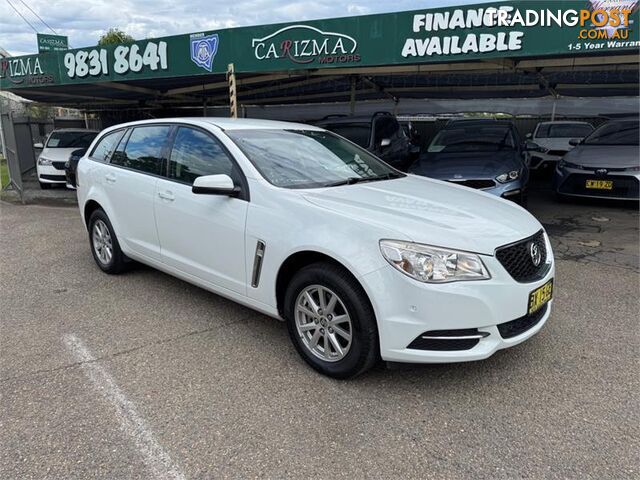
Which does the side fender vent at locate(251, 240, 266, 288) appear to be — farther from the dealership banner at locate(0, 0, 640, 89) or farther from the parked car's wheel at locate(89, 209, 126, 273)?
the dealership banner at locate(0, 0, 640, 89)

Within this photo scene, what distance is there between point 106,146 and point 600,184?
7.54 meters

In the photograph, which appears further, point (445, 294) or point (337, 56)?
point (337, 56)

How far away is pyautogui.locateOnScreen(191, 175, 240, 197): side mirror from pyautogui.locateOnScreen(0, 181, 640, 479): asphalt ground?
1147 millimetres

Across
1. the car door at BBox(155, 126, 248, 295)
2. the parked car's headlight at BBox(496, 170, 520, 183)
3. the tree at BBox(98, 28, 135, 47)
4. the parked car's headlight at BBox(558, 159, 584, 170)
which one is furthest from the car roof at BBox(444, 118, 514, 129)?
the tree at BBox(98, 28, 135, 47)

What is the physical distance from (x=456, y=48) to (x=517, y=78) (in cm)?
683

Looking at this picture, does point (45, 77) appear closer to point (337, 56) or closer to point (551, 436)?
point (337, 56)

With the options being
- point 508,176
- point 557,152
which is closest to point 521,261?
point 508,176

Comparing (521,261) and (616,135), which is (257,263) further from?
(616,135)

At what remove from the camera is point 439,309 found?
2.71 metres

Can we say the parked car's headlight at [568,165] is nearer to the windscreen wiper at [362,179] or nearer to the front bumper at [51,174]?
the windscreen wiper at [362,179]

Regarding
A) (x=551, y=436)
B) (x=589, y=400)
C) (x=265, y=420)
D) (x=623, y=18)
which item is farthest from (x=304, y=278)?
(x=623, y=18)

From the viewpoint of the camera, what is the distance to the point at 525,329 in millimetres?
3035

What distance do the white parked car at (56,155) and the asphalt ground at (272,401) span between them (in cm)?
870

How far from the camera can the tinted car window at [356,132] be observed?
29.1 feet
